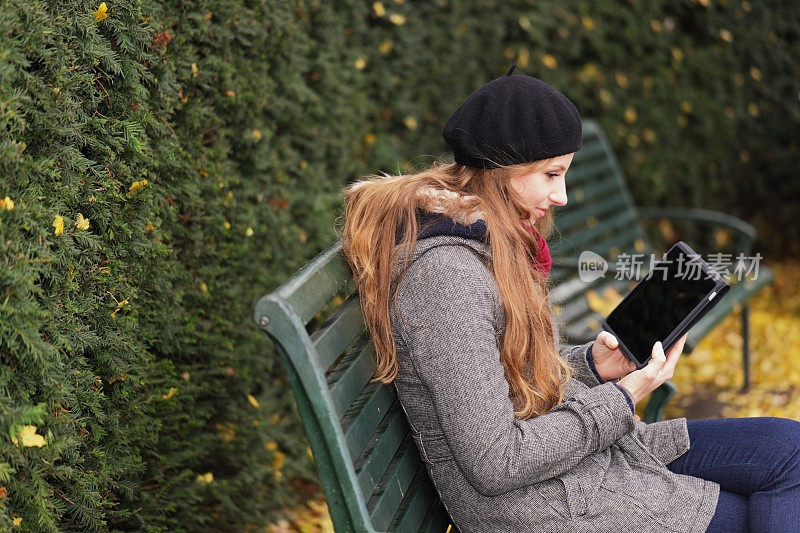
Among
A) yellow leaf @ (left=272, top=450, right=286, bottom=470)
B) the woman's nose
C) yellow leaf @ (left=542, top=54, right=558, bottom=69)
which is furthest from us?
yellow leaf @ (left=542, top=54, right=558, bottom=69)

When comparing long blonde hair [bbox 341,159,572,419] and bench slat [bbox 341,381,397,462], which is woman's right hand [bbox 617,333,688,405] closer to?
long blonde hair [bbox 341,159,572,419]

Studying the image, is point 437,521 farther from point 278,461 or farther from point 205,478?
point 278,461

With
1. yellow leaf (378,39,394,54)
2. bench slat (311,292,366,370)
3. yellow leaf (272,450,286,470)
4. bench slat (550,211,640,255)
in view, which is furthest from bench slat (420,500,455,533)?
yellow leaf (378,39,394,54)

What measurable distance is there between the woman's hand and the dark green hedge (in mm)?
→ 1148

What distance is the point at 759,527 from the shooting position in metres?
1.90

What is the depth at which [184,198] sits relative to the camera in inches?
95.5

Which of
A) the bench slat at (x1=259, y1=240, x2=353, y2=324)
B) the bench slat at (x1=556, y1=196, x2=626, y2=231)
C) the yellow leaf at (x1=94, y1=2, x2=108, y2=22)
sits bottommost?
the bench slat at (x1=556, y1=196, x2=626, y2=231)

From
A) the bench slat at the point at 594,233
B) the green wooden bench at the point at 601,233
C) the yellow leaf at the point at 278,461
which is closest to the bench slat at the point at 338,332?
the yellow leaf at the point at 278,461

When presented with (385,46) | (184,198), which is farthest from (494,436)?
(385,46)

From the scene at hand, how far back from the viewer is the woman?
66.3 inches

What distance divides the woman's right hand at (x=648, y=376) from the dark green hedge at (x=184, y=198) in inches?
46.2

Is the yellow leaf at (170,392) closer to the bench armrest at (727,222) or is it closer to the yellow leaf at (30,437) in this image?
the yellow leaf at (30,437)

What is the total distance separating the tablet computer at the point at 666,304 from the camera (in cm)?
207

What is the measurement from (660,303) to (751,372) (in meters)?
3.02
